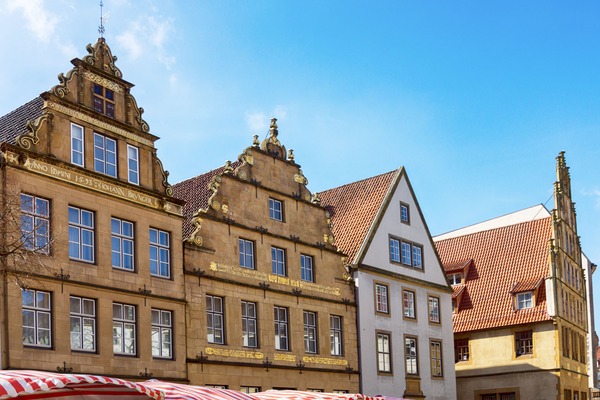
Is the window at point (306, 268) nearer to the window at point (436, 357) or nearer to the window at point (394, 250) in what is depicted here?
the window at point (394, 250)

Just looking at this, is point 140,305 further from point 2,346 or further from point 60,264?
point 2,346

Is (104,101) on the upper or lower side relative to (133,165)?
upper

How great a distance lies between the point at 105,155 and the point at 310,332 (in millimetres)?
11237

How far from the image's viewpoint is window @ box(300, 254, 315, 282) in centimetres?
3379

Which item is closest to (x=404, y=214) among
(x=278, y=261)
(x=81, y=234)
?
(x=278, y=261)

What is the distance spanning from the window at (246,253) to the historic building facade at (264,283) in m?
0.04

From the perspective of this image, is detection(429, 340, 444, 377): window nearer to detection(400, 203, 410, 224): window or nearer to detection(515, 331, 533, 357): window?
detection(400, 203, 410, 224): window

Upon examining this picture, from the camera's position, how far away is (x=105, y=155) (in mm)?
26266

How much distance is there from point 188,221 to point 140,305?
15.0ft

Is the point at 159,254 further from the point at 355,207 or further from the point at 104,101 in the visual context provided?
the point at 355,207

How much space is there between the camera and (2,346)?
22266 millimetres

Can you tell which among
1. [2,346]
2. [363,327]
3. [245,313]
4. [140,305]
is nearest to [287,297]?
[245,313]

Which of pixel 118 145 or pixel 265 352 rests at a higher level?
pixel 118 145

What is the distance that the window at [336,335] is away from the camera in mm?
34531
